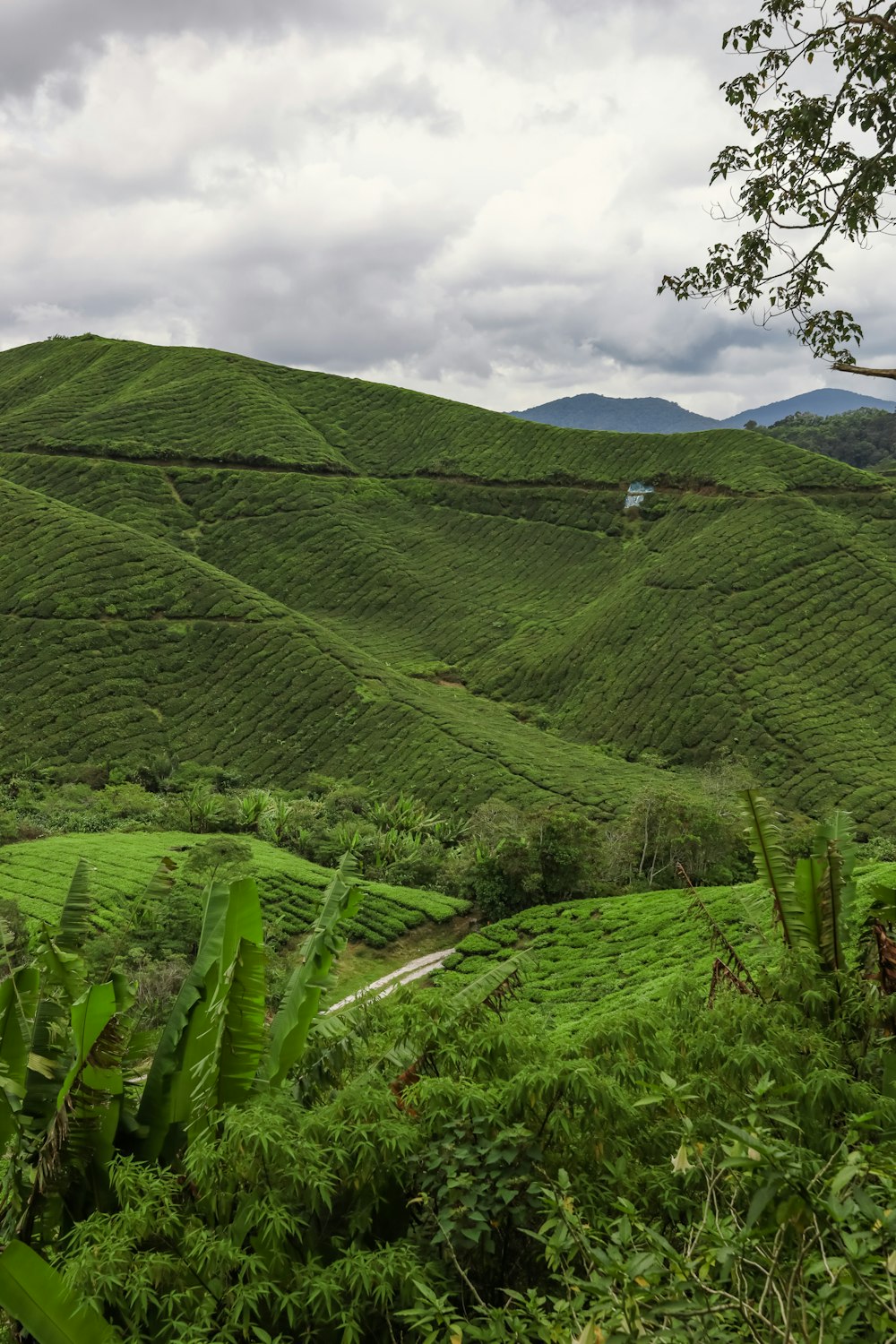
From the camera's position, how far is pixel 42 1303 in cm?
401

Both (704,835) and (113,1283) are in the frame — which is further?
(704,835)

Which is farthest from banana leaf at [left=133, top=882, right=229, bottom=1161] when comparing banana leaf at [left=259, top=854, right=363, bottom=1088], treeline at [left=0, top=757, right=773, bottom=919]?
treeline at [left=0, top=757, right=773, bottom=919]

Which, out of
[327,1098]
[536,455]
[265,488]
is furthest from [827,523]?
[327,1098]

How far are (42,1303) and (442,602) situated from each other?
65.6 metres

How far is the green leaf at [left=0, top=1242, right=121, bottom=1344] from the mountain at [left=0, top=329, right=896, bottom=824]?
38.9m

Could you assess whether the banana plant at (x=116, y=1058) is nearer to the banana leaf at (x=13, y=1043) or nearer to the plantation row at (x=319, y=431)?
the banana leaf at (x=13, y=1043)

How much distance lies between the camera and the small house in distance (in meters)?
74.2

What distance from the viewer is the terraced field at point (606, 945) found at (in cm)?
1792

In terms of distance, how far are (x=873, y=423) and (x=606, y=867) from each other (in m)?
101

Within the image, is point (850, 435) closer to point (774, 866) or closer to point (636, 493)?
point (636, 493)

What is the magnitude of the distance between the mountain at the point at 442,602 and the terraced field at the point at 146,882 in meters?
11.5

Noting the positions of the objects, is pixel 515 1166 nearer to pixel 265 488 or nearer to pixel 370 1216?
pixel 370 1216

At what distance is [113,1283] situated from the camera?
4.18 meters

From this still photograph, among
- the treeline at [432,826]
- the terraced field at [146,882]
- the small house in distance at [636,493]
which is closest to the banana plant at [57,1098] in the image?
the treeline at [432,826]
